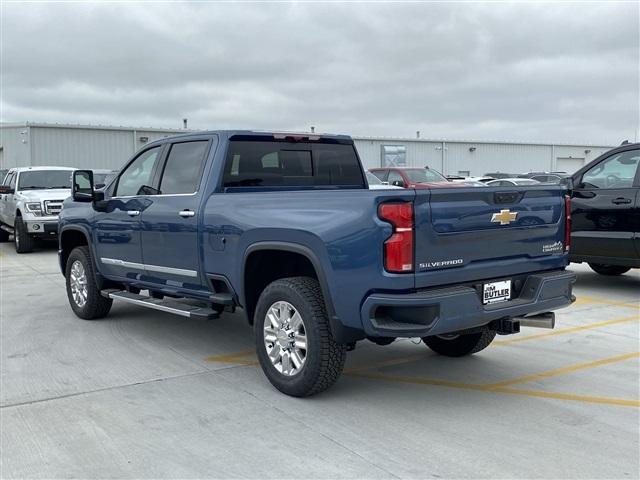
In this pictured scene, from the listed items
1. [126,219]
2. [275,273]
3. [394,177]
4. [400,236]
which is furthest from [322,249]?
[394,177]

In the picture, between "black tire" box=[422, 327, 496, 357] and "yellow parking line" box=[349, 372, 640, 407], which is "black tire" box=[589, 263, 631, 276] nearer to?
"black tire" box=[422, 327, 496, 357]

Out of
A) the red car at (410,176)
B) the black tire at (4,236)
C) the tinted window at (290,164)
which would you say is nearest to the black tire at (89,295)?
the tinted window at (290,164)

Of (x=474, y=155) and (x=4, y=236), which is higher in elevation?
(x=474, y=155)

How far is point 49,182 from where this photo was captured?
15438 millimetres

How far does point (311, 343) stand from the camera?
14.6ft

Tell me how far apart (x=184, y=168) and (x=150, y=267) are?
101 centimetres

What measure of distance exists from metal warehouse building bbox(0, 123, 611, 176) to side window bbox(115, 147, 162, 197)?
A: 2662 cm

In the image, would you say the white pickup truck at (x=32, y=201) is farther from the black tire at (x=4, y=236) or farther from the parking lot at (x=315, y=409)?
the parking lot at (x=315, y=409)

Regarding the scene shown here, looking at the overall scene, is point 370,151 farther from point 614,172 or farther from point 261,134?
point 261,134

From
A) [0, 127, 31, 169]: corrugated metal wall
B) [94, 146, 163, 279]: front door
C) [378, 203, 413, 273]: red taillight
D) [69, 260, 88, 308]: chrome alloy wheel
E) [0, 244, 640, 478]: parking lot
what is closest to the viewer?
[0, 244, 640, 478]: parking lot

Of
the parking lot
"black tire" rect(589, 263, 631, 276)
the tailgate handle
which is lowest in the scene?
the parking lot

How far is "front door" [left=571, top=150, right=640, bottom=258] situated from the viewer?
854 centimetres

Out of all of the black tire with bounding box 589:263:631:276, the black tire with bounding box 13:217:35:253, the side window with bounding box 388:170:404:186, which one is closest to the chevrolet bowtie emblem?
the black tire with bounding box 589:263:631:276

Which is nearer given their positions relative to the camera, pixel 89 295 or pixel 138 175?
pixel 138 175
